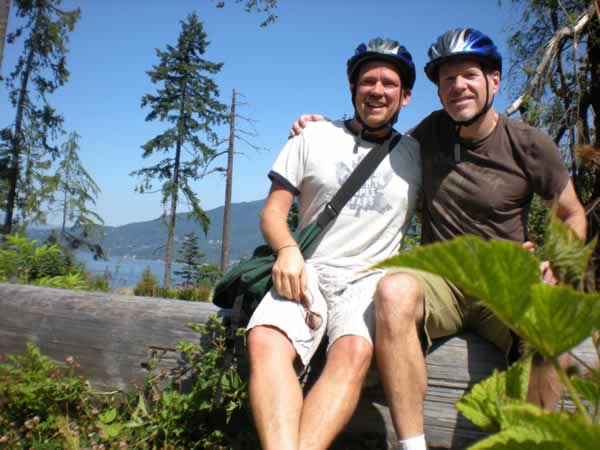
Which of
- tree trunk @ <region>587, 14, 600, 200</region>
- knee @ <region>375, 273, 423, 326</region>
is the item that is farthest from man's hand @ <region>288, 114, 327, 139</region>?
tree trunk @ <region>587, 14, 600, 200</region>

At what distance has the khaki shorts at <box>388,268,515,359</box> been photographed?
243 centimetres

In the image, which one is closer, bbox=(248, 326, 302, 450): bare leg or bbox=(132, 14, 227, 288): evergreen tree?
bbox=(248, 326, 302, 450): bare leg

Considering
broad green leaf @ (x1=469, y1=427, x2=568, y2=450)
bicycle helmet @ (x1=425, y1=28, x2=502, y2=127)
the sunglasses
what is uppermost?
bicycle helmet @ (x1=425, y1=28, x2=502, y2=127)

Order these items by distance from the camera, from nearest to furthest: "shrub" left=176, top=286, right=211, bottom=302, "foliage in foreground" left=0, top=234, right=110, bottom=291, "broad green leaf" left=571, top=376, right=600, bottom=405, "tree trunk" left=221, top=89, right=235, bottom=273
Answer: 1. "broad green leaf" left=571, top=376, right=600, bottom=405
2. "foliage in foreground" left=0, top=234, right=110, bottom=291
3. "shrub" left=176, top=286, right=211, bottom=302
4. "tree trunk" left=221, top=89, right=235, bottom=273

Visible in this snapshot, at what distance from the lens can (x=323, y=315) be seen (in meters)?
2.58

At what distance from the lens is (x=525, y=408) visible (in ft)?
1.51

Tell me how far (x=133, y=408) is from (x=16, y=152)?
67.9 feet

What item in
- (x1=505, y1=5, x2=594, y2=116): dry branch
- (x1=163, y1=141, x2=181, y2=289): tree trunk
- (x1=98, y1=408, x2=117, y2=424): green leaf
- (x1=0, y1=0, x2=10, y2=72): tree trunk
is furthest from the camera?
(x1=163, y1=141, x2=181, y2=289): tree trunk

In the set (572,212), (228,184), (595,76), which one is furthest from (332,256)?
(228,184)

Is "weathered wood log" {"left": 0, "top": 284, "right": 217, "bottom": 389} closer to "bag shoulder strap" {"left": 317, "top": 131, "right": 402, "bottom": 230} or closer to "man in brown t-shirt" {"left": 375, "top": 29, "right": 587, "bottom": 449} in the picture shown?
"bag shoulder strap" {"left": 317, "top": 131, "right": 402, "bottom": 230}

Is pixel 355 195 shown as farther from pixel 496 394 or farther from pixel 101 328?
pixel 496 394

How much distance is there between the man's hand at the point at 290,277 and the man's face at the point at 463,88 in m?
1.20

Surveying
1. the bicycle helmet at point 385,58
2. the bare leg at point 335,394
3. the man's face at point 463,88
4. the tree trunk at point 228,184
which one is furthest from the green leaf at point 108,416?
the tree trunk at point 228,184

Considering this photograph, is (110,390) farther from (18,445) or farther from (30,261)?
(30,261)
